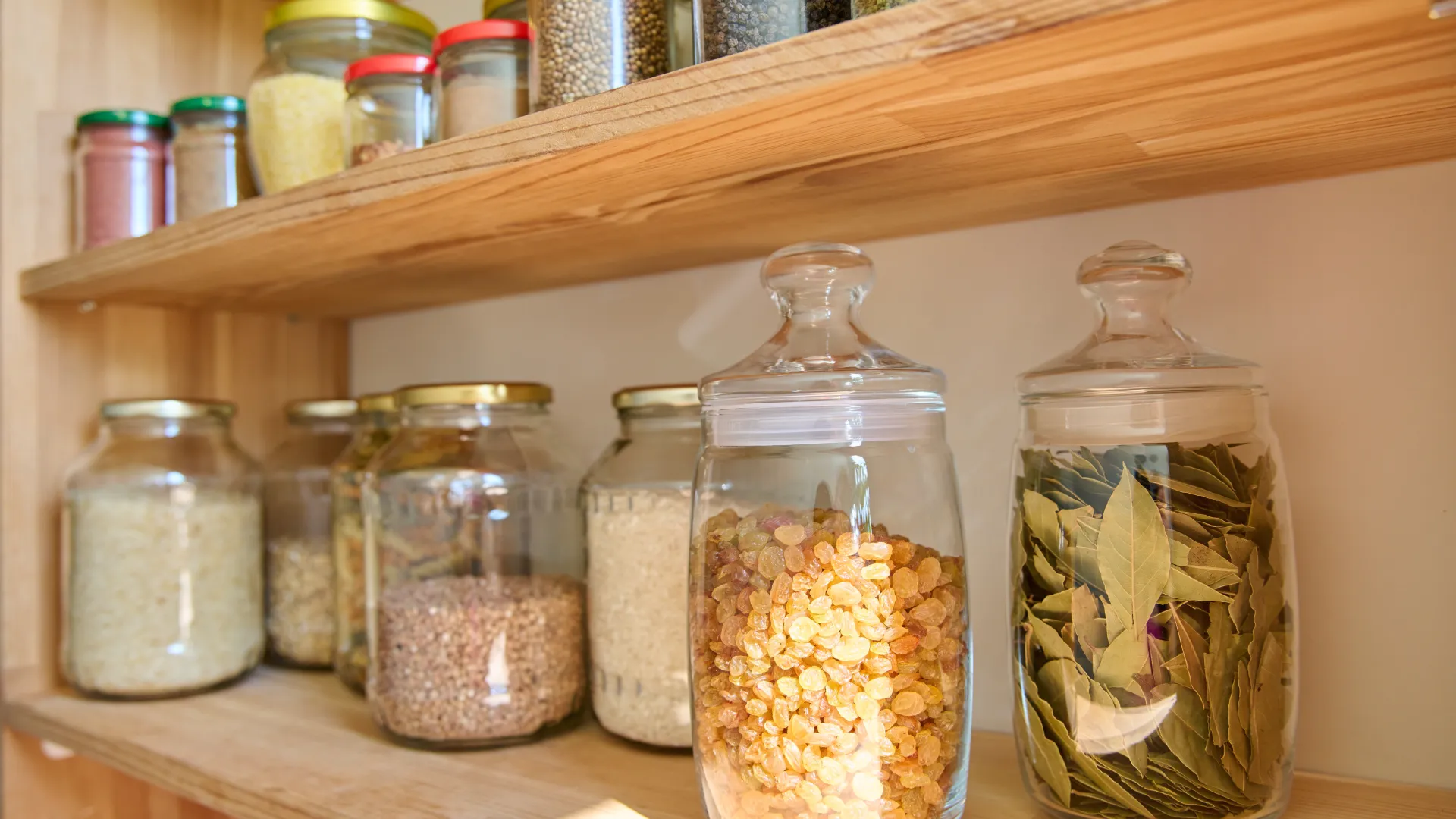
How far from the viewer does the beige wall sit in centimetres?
63

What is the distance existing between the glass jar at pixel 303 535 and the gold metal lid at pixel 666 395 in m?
0.46

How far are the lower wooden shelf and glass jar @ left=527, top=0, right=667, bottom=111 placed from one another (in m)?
0.46

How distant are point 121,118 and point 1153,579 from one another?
1.07 meters

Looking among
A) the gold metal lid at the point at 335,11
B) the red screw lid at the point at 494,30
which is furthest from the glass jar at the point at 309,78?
the red screw lid at the point at 494,30

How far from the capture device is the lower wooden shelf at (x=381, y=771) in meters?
0.65

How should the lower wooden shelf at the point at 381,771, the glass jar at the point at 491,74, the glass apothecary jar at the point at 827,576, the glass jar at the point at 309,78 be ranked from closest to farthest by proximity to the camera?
the glass apothecary jar at the point at 827,576
the lower wooden shelf at the point at 381,771
the glass jar at the point at 491,74
the glass jar at the point at 309,78

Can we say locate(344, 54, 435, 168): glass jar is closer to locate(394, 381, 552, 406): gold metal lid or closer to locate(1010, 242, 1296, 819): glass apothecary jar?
locate(394, 381, 552, 406): gold metal lid

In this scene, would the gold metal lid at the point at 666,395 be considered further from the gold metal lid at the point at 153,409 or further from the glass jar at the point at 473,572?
the gold metal lid at the point at 153,409

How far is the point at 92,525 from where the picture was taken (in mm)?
1012

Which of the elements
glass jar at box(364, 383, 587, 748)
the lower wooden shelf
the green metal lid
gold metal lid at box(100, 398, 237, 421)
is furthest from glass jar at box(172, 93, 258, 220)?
the lower wooden shelf

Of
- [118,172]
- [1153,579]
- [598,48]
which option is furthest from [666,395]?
[118,172]

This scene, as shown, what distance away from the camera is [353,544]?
99cm

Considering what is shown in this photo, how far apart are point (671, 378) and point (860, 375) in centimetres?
41

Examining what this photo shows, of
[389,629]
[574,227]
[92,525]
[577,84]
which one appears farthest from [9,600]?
[577,84]
